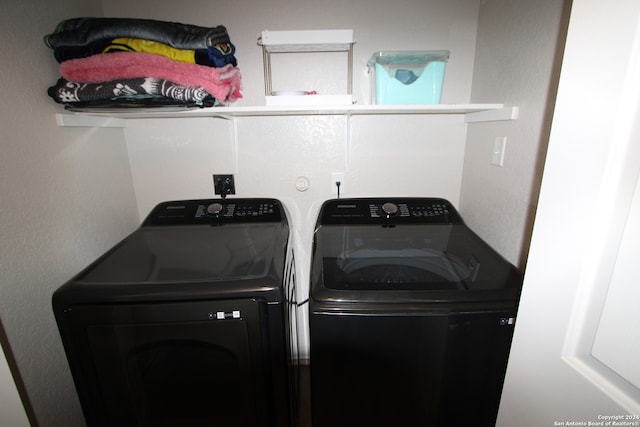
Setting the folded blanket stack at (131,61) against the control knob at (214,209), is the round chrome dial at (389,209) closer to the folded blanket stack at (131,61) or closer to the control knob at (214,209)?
the control knob at (214,209)

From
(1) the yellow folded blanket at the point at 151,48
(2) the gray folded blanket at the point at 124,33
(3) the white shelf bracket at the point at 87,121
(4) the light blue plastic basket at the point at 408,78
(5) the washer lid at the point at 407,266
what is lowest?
(5) the washer lid at the point at 407,266

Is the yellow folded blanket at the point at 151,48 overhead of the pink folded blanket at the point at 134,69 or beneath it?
overhead

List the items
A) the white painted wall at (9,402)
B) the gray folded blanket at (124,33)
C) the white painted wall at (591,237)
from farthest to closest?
the gray folded blanket at (124,33) < the white painted wall at (9,402) < the white painted wall at (591,237)

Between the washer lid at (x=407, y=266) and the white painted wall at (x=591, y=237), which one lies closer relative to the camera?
the white painted wall at (x=591, y=237)

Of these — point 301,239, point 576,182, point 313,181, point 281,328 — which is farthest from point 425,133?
point 281,328

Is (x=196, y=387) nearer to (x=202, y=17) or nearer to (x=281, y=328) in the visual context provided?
(x=281, y=328)

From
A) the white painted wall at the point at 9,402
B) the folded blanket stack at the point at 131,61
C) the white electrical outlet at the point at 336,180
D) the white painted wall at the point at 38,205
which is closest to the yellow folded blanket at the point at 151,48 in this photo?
the folded blanket stack at the point at 131,61

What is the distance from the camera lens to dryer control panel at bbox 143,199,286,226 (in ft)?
4.44

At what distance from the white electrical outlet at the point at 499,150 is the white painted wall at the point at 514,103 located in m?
0.02

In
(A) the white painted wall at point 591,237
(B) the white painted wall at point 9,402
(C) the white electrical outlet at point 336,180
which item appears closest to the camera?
(A) the white painted wall at point 591,237

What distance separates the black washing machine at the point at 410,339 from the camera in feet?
2.65

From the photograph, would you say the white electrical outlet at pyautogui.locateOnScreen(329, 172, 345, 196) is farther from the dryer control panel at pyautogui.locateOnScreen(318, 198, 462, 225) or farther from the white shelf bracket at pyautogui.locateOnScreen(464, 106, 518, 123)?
the white shelf bracket at pyautogui.locateOnScreen(464, 106, 518, 123)

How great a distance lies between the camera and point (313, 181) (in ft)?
4.92

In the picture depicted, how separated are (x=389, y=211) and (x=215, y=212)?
0.86m
